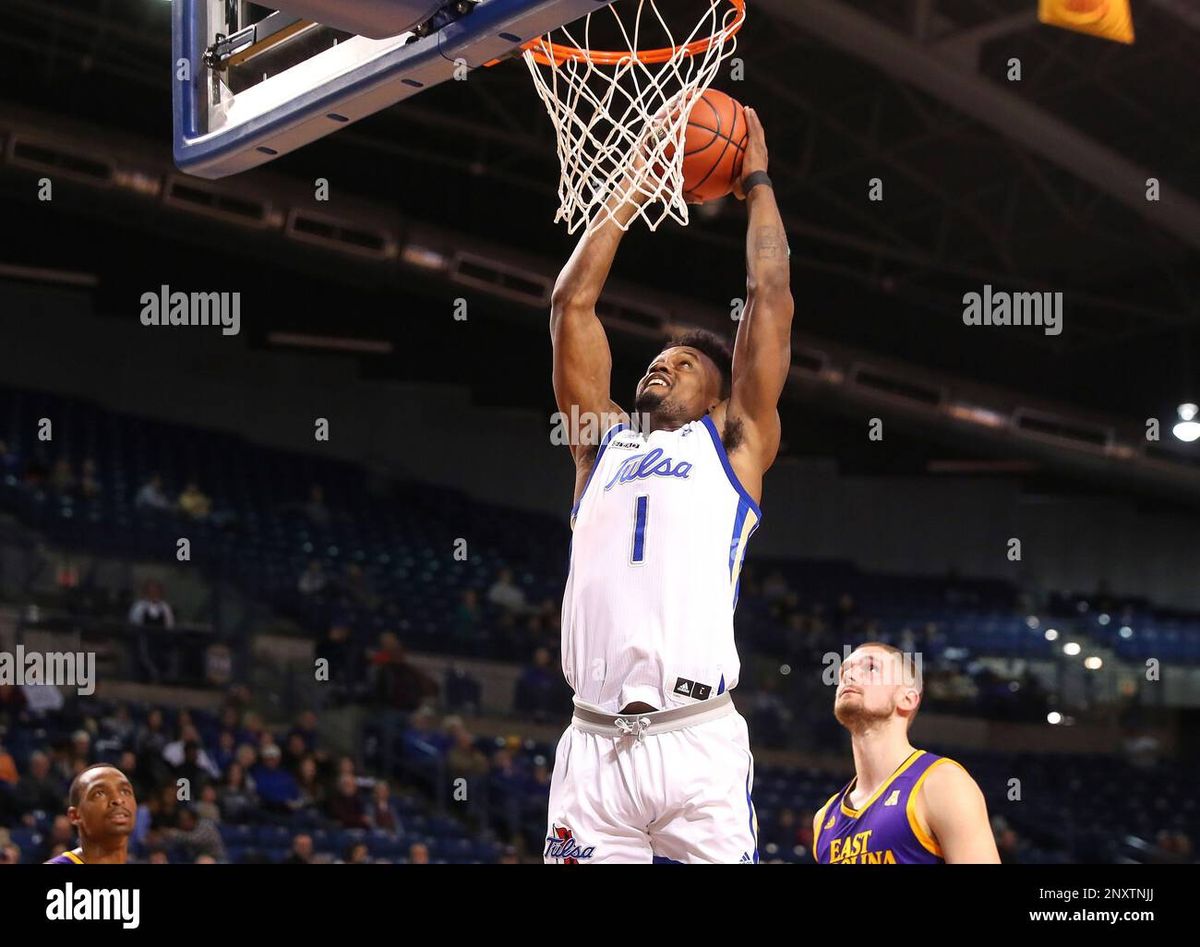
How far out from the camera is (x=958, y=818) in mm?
3428

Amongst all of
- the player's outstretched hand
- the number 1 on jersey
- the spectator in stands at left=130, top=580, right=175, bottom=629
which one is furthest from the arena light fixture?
the number 1 on jersey

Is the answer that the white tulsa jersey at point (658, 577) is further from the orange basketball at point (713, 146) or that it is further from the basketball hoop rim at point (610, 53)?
the basketball hoop rim at point (610, 53)

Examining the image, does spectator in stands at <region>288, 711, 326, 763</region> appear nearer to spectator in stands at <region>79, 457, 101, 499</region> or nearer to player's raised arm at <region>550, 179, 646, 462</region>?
spectator in stands at <region>79, 457, 101, 499</region>

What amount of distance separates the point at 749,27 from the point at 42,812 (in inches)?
292

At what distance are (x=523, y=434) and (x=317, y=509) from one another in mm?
2673

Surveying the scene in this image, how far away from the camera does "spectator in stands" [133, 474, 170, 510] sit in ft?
38.1

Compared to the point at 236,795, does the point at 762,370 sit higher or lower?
higher

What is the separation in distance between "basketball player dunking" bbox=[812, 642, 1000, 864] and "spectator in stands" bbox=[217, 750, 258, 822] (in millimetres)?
5894

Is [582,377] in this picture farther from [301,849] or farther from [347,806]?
[347,806]

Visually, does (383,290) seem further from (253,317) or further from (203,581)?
(203,581)

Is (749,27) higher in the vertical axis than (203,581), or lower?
higher

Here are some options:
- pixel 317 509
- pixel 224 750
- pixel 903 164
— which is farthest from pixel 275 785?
pixel 903 164

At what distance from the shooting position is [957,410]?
1475cm
